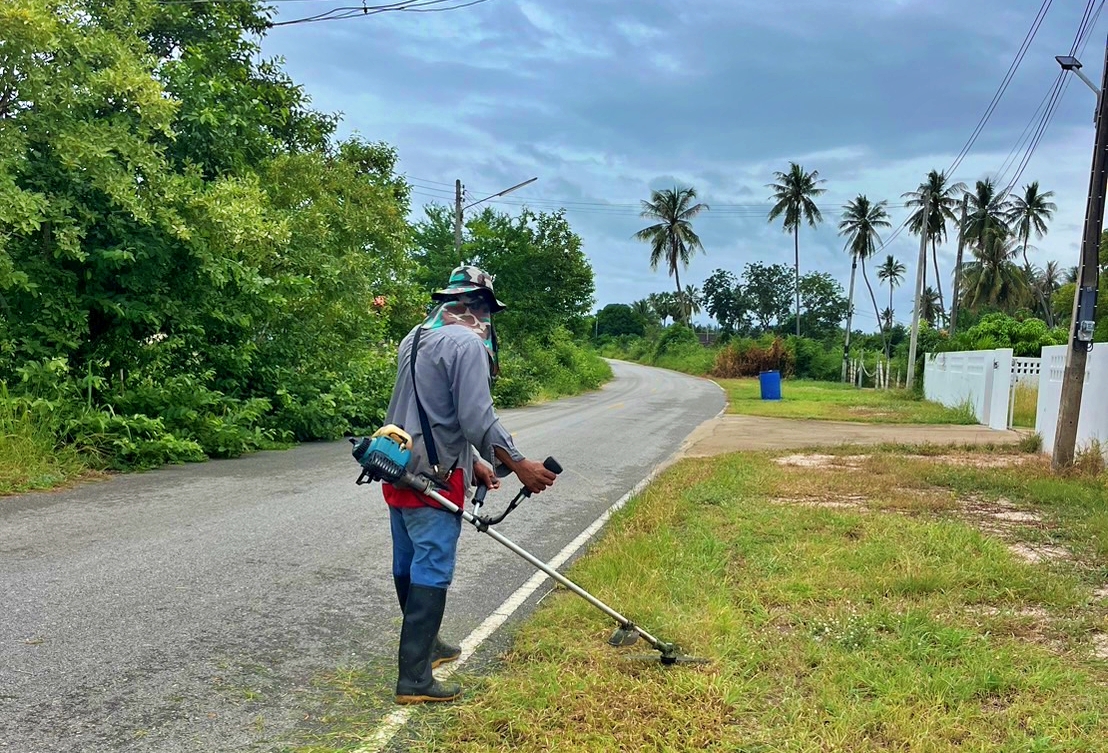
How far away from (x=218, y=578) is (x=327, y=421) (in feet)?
26.0

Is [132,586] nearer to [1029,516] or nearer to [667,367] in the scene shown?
[1029,516]

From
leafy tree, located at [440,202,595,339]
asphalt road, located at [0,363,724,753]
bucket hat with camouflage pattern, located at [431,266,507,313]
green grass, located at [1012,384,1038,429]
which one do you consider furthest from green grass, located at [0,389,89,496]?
leafy tree, located at [440,202,595,339]

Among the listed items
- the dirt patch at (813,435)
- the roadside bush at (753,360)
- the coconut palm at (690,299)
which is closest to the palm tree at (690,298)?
the coconut palm at (690,299)

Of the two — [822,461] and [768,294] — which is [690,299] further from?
[822,461]

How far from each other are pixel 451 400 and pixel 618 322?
102 m

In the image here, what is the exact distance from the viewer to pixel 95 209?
9.37 metres

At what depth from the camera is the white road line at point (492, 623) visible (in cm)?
320

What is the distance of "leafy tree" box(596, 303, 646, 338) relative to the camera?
103m

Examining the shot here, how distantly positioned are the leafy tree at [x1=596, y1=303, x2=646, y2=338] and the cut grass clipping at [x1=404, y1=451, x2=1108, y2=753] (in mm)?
93631

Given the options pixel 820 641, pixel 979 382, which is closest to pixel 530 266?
pixel 979 382

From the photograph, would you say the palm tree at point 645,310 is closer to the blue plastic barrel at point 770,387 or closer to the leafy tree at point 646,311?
the leafy tree at point 646,311

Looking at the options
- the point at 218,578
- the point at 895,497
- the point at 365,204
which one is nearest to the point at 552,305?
the point at 365,204

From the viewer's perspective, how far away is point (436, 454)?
11.5 feet

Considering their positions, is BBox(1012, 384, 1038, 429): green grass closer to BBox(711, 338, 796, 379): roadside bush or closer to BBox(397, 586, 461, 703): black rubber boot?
BBox(397, 586, 461, 703): black rubber boot
